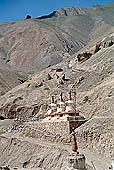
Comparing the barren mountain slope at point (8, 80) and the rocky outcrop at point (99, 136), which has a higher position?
the barren mountain slope at point (8, 80)

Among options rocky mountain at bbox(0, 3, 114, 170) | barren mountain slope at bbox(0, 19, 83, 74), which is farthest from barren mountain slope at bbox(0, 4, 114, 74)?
rocky mountain at bbox(0, 3, 114, 170)

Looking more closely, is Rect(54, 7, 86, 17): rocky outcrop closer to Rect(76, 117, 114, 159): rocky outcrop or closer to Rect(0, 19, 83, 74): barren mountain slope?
Rect(0, 19, 83, 74): barren mountain slope

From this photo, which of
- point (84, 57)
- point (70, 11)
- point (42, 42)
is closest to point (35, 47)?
point (42, 42)

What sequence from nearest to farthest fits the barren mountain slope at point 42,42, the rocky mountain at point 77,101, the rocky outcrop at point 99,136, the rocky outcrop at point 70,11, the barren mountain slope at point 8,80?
the rocky outcrop at point 99,136
the rocky mountain at point 77,101
the barren mountain slope at point 8,80
the barren mountain slope at point 42,42
the rocky outcrop at point 70,11

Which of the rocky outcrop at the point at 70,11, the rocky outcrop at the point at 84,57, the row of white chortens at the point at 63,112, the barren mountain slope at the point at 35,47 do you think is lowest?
the row of white chortens at the point at 63,112

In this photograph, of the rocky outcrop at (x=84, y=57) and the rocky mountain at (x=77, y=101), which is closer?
the rocky mountain at (x=77, y=101)

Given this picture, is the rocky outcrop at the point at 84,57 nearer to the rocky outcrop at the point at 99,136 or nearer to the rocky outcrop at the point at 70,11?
the rocky outcrop at the point at 99,136

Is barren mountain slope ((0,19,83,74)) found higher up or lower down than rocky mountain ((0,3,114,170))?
higher up

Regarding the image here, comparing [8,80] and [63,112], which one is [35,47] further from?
[63,112]

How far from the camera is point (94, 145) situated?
18.8 m

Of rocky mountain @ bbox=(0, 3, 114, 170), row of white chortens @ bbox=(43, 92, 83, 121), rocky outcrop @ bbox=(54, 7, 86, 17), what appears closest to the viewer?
rocky mountain @ bbox=(0, 3, 114, 170)

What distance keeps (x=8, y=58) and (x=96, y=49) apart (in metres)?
70.8

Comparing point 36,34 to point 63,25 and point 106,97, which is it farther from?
point 106,97

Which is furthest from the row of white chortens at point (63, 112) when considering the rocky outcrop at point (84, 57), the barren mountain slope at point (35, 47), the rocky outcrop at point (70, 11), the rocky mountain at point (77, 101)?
the rocky outcrop at point (70, 11)
